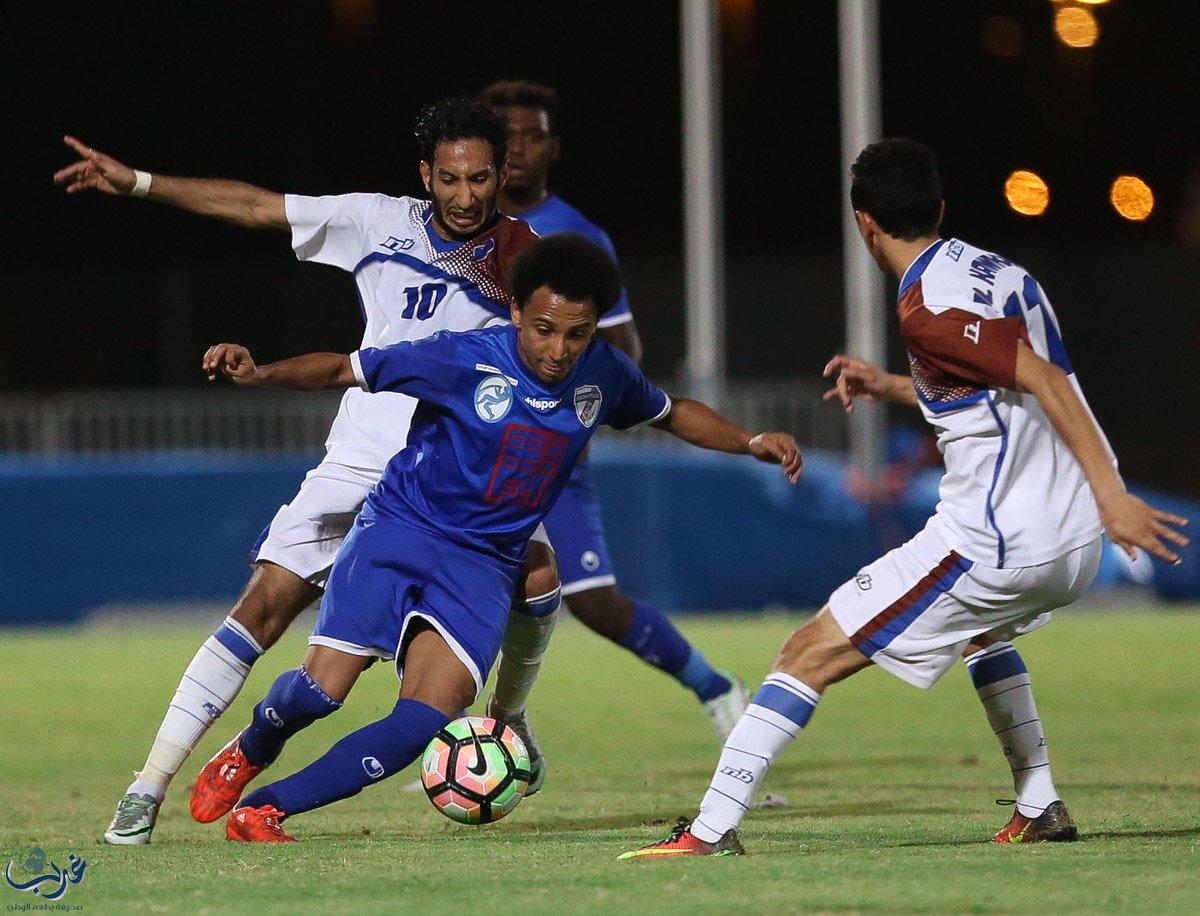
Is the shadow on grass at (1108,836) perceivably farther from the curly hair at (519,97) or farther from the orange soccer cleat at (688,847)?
the curly hair at (519,97)

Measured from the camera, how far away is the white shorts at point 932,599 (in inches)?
224

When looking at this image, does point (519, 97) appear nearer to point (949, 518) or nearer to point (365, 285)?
point (365, 285)

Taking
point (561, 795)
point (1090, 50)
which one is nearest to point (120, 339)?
point (1090, 50)

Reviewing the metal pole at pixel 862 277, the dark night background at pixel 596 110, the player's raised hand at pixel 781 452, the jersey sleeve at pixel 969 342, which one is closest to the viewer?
the jersey sleeve at pixel 969 342

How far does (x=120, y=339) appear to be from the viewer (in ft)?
96.7

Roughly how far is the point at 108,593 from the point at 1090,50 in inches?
846

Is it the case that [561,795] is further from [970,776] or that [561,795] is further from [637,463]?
[637,463]

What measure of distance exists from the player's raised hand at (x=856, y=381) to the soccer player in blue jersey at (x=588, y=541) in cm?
179

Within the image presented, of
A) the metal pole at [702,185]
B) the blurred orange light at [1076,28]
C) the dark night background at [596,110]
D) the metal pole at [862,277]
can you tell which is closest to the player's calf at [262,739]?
the metal pole at [862,277]

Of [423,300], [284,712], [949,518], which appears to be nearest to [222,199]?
[423,300]

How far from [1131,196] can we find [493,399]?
26671 millimetres

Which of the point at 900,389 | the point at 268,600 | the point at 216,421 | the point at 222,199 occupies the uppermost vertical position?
the point at 222,199

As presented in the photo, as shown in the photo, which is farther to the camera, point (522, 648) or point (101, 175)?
point (522, 648)

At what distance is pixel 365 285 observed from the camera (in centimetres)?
706
